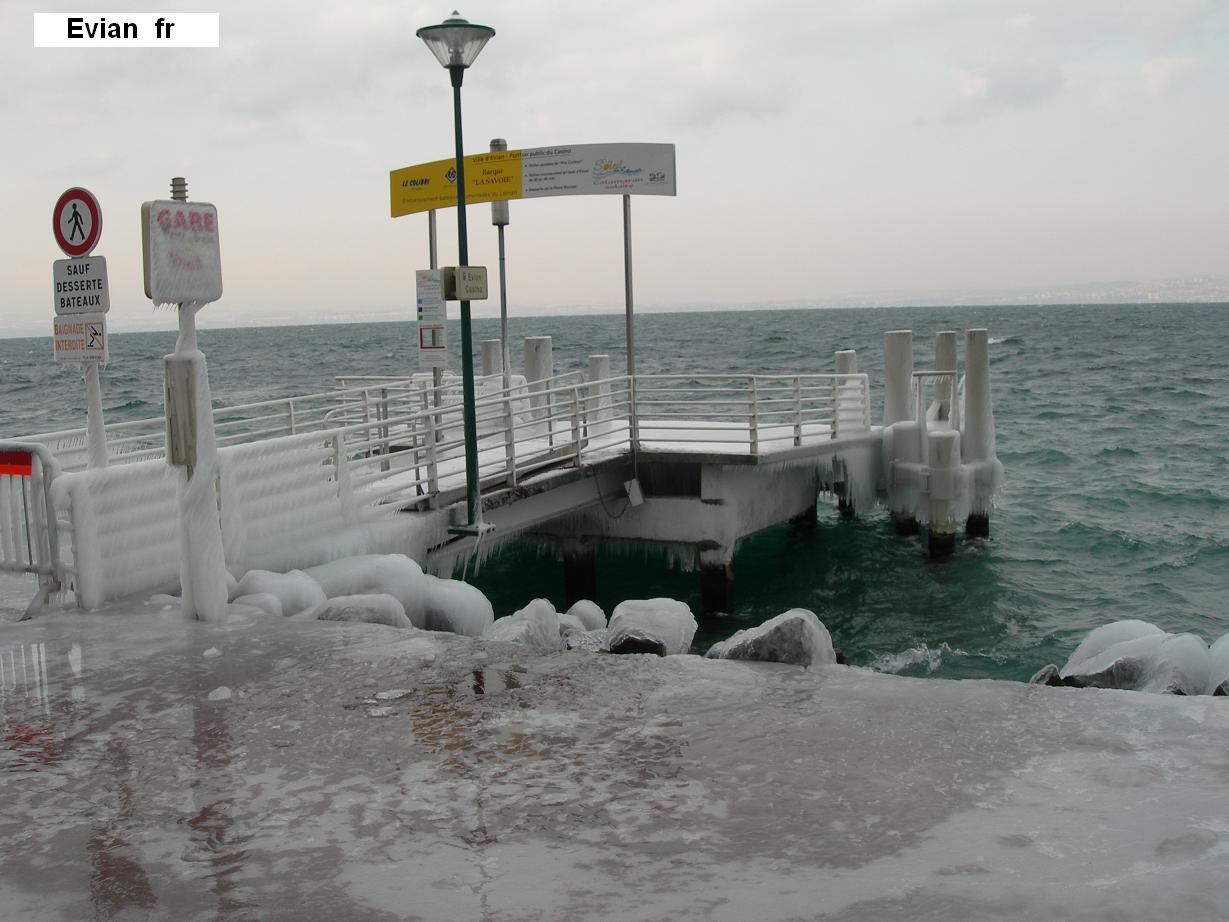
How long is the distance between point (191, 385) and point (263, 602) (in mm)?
1539

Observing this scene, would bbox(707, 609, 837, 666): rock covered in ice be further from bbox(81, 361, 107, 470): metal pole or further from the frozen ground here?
bbox(81, 361, 107, 470): metal pole

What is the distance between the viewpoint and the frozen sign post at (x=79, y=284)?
24.6 ft

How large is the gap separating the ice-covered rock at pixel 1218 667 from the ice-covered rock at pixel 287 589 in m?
5.39

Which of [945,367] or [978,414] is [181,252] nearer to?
[978,414]

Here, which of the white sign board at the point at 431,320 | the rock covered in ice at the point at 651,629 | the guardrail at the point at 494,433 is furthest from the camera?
the white sign board at the point at 431,320

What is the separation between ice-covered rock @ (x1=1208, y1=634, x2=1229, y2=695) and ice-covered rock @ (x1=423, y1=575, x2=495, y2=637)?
174 inches

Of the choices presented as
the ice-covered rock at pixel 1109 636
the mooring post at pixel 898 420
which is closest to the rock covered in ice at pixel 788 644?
the ice-covered rock at pixel 1109 636

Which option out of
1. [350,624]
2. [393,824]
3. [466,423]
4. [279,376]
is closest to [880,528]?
[466,423]

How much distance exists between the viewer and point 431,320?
13383mm

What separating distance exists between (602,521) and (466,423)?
4.22m

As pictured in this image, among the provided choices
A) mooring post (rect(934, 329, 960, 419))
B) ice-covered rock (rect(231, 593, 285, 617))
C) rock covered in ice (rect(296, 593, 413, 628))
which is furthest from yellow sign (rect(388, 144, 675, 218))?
rock covered in ice (rect(296, 593, 413, 628))

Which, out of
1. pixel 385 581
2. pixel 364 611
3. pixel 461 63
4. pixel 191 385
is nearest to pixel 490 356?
pixel 461 63

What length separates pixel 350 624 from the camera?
7.39 m

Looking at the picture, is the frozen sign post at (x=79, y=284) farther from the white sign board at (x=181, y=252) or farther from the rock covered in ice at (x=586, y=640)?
the rock covered in ice at (x=586, y=640)
